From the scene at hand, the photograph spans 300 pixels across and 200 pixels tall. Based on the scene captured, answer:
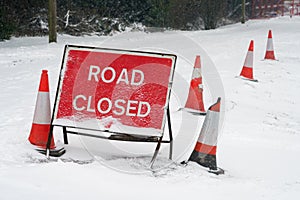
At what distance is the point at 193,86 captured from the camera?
21.5ft

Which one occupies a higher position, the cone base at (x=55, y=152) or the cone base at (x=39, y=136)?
the cone base at (x=39, y=136)

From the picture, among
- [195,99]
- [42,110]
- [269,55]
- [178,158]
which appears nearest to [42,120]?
[42,110]

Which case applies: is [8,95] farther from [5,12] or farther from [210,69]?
[5,12]

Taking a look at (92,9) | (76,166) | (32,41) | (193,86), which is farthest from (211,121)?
(92,9)

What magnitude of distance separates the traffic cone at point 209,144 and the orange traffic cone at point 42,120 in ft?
4.65

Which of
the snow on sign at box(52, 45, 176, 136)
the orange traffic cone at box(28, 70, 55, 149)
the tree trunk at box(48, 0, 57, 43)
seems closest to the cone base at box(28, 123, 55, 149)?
the orange traffic cone at box(28, 70, 55, 149)

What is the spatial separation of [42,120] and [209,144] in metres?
1.65

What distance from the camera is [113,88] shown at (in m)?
4.21

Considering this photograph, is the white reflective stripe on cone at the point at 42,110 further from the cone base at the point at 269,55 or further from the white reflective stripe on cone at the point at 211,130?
the cone base at the point at 269,55

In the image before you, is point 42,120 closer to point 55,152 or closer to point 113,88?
point 55,152

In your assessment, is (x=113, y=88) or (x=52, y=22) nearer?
(x=113, y=88)

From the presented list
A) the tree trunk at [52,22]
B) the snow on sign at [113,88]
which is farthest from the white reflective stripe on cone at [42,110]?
the tree trunk at [52,22]

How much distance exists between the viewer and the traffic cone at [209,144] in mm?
4234

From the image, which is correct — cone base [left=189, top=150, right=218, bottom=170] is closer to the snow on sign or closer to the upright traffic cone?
the snow on sign
